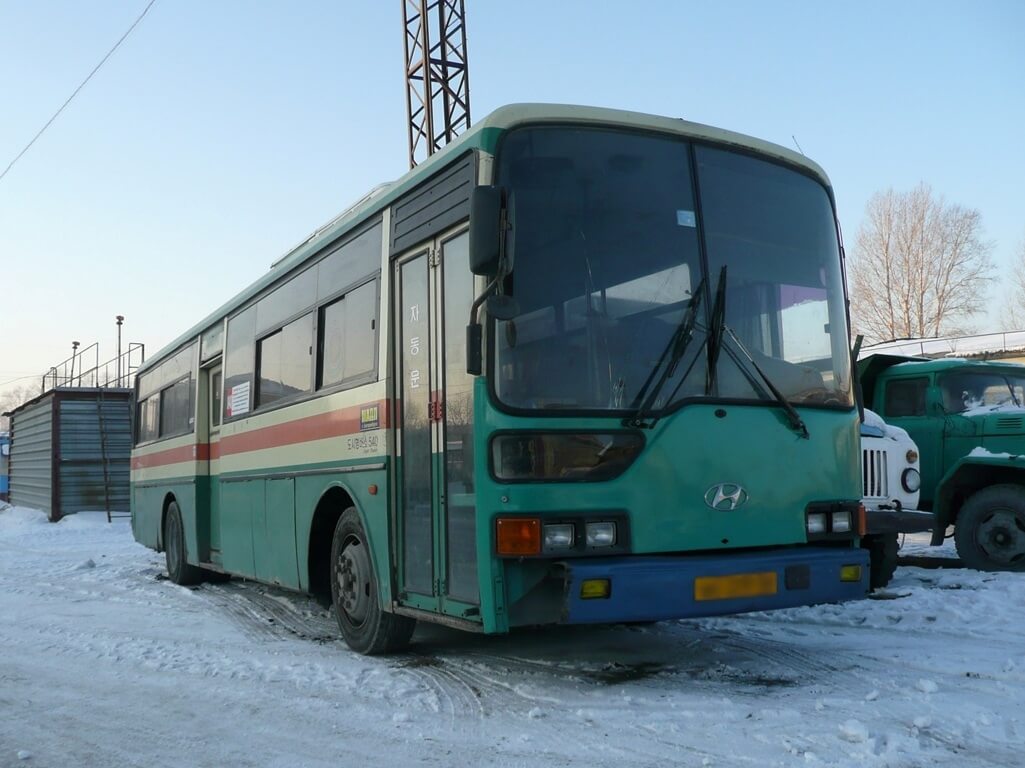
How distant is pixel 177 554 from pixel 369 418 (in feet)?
21.1

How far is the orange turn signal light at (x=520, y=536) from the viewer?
5098 mm

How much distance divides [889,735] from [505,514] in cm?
203

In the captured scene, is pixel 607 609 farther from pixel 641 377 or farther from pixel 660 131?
pixel 660 131

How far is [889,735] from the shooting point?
4477mm

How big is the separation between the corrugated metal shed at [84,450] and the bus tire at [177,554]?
14.7 meters

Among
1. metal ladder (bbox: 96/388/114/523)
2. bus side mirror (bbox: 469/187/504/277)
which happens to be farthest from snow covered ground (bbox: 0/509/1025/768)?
metal ladder (bbox: 96/388/114/523)

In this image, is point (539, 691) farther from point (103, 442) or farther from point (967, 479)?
point (103, 442)

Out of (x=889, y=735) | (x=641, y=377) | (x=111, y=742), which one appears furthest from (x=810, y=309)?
(x=111, y=742)

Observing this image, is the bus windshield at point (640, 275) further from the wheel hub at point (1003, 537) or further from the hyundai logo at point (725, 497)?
the wheel hub at point (1003, 537)

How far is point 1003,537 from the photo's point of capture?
10.7 meters

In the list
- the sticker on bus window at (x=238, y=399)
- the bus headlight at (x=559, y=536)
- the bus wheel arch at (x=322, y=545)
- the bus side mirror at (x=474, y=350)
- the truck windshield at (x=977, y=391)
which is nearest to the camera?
the bus headlight at (x=559, y=536)

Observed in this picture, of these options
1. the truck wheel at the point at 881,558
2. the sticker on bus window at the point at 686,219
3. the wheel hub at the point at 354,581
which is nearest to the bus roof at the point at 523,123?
the sticker on bus window at the point at 686,219

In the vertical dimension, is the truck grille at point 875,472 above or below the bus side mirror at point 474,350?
below

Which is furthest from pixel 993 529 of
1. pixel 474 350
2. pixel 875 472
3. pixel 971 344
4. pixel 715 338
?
pixel 971 344
